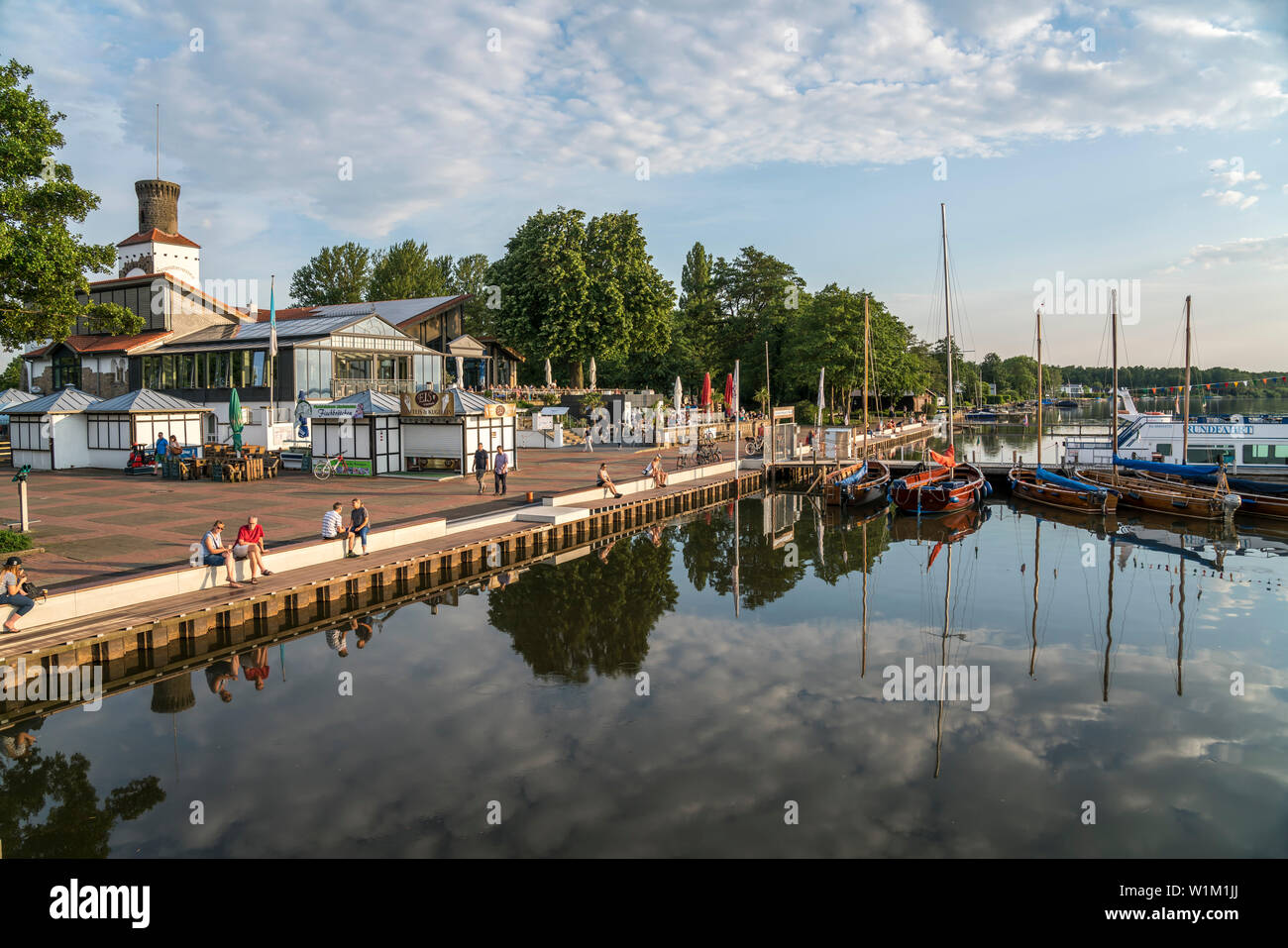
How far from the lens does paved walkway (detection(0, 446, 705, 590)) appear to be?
756 inches

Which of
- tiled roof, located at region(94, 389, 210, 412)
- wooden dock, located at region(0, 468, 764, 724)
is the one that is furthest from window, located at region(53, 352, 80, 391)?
wooden dock, located at region(0, 468, 764, 724)

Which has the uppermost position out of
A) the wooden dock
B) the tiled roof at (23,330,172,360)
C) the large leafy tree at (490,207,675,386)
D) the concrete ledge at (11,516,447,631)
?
the large leafy tree at (490,207,675,386)

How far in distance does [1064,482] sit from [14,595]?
131 feet

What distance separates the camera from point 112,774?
37.4 feet

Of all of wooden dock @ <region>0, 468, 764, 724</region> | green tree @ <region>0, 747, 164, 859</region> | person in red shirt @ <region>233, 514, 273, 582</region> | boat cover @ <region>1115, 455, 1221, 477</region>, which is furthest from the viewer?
boat cover @ <region>1115, 455, 1221, 477</region>

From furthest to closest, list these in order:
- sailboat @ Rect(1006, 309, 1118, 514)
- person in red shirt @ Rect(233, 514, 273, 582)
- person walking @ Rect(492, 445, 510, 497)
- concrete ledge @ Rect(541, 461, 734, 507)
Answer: sailboat @ Rect(1006, 309, 1118, 514) < person walking @ Rect(492, 445, 510, 497) < concrete ledge @ Rect(541, 461, 734, 507) < person in red shirt @ Rect(233, 514, 273, 582)

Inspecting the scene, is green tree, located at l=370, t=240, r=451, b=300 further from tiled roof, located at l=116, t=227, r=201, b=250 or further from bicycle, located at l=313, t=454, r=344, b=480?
bicycle, located at l=313, t=454, r=344, b=480

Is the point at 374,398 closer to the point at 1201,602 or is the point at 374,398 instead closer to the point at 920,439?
the point at 1201,602

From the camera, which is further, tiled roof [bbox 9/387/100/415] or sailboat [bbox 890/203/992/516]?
tiled roof [bbox 9/387/100/415]

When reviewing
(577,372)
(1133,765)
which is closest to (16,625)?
(1133,765)

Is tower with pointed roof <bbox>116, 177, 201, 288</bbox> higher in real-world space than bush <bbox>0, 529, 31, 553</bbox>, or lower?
higher

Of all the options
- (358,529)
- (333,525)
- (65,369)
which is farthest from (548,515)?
(65,369)

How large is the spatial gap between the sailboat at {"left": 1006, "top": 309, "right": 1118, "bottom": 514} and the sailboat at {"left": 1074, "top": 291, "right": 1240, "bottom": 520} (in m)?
1.03

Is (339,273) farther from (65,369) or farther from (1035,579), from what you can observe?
(1035,579)
